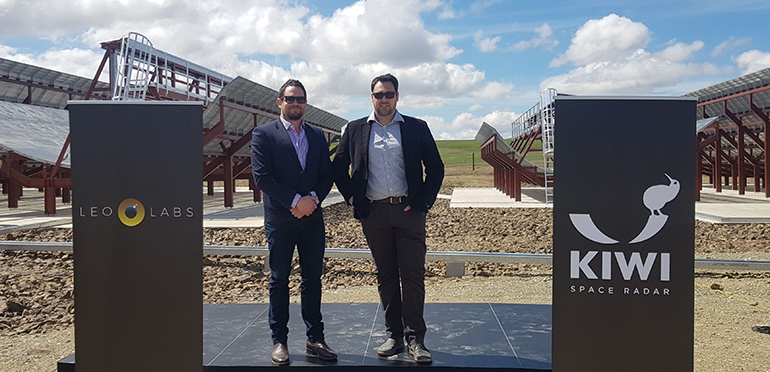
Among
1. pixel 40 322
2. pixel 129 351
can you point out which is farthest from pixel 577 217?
pixel 40 322

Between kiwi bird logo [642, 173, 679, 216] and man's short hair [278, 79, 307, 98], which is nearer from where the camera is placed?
kiwi bird logo [642, 173, 679, 216]

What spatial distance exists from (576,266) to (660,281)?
16.1 inches

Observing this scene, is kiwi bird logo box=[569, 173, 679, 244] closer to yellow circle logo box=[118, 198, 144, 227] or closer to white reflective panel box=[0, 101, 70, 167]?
yellow circle logo box=[118, 198, 144, 227]

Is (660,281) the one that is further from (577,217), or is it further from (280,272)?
(280,272)

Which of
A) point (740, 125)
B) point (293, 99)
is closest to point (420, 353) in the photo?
point (293, 99)

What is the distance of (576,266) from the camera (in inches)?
109

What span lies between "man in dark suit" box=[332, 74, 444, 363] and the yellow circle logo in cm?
118

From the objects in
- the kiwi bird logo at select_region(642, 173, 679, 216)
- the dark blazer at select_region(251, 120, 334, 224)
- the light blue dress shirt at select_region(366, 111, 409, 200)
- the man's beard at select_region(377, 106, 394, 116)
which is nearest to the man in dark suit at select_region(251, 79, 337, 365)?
the dark blazer at select_region(251, 120, 334, 224)

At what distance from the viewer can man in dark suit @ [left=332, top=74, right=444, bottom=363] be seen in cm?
348

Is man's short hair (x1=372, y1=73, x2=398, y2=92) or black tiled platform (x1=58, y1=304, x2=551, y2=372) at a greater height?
man's short hair (x1=372, y1=73, x2=398, y2=92)

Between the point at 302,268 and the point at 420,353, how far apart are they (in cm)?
88

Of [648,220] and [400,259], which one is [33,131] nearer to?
[400,259]

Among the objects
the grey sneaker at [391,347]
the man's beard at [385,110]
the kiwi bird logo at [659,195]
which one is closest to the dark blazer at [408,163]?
the man's beard at [385,110]

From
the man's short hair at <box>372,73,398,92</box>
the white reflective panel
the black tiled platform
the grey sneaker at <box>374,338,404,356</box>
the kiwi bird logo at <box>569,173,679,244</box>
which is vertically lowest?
the black tiled platform
